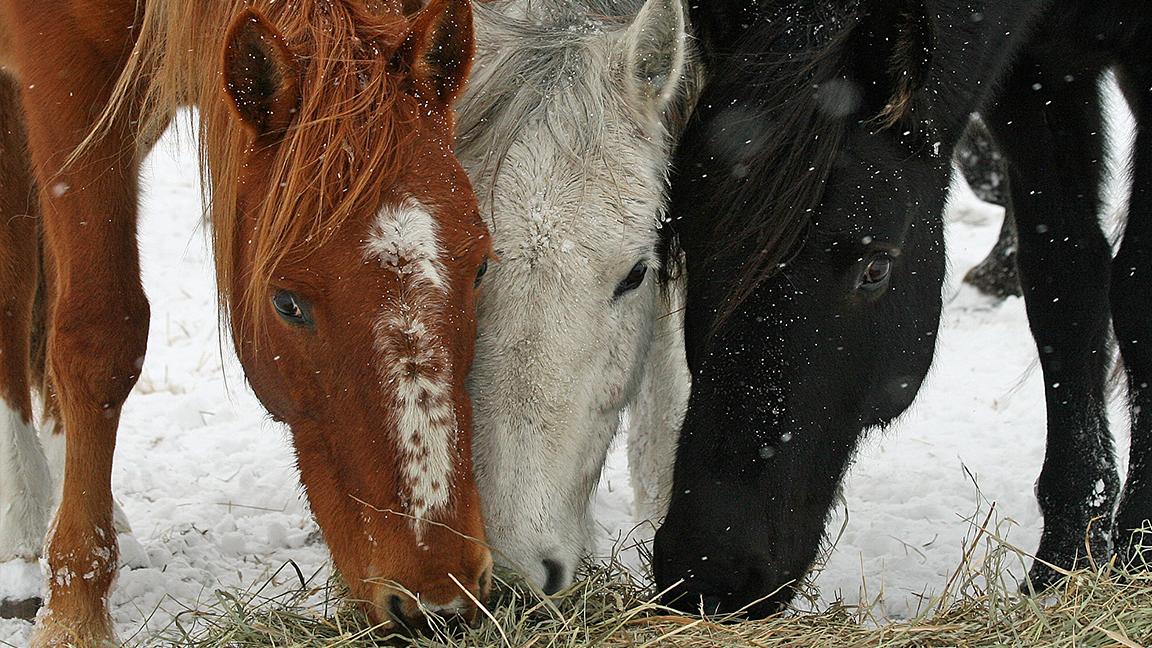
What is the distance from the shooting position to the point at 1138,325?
134 inches

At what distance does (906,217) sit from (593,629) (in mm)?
1265

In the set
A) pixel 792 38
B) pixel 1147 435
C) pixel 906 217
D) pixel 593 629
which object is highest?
pixel 792 38

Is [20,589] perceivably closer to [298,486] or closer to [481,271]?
[298,486]

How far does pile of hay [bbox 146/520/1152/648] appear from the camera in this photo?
101 inches

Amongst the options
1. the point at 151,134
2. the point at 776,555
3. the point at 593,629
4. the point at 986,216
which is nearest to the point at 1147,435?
the point at 776,555

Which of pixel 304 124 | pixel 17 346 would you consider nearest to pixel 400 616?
pixel 304 124

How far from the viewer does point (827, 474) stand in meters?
2.90

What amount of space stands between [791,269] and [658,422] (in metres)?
1.38

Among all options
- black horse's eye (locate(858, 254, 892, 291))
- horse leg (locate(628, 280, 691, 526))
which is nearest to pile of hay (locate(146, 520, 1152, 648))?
black horse's eye (locate(858, 254, 892, 291))

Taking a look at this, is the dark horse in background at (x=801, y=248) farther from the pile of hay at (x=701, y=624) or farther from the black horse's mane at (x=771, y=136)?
the pile of hay at (x=701, y=624)

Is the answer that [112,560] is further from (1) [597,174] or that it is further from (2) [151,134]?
(1) [597,174]

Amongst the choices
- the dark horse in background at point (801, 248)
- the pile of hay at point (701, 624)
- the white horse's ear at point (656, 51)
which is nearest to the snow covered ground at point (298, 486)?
the pile of hay at point (701, 624)

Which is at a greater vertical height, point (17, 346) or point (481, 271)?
point (481, 271)

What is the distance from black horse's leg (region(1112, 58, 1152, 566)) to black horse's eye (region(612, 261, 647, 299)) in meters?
1.50
